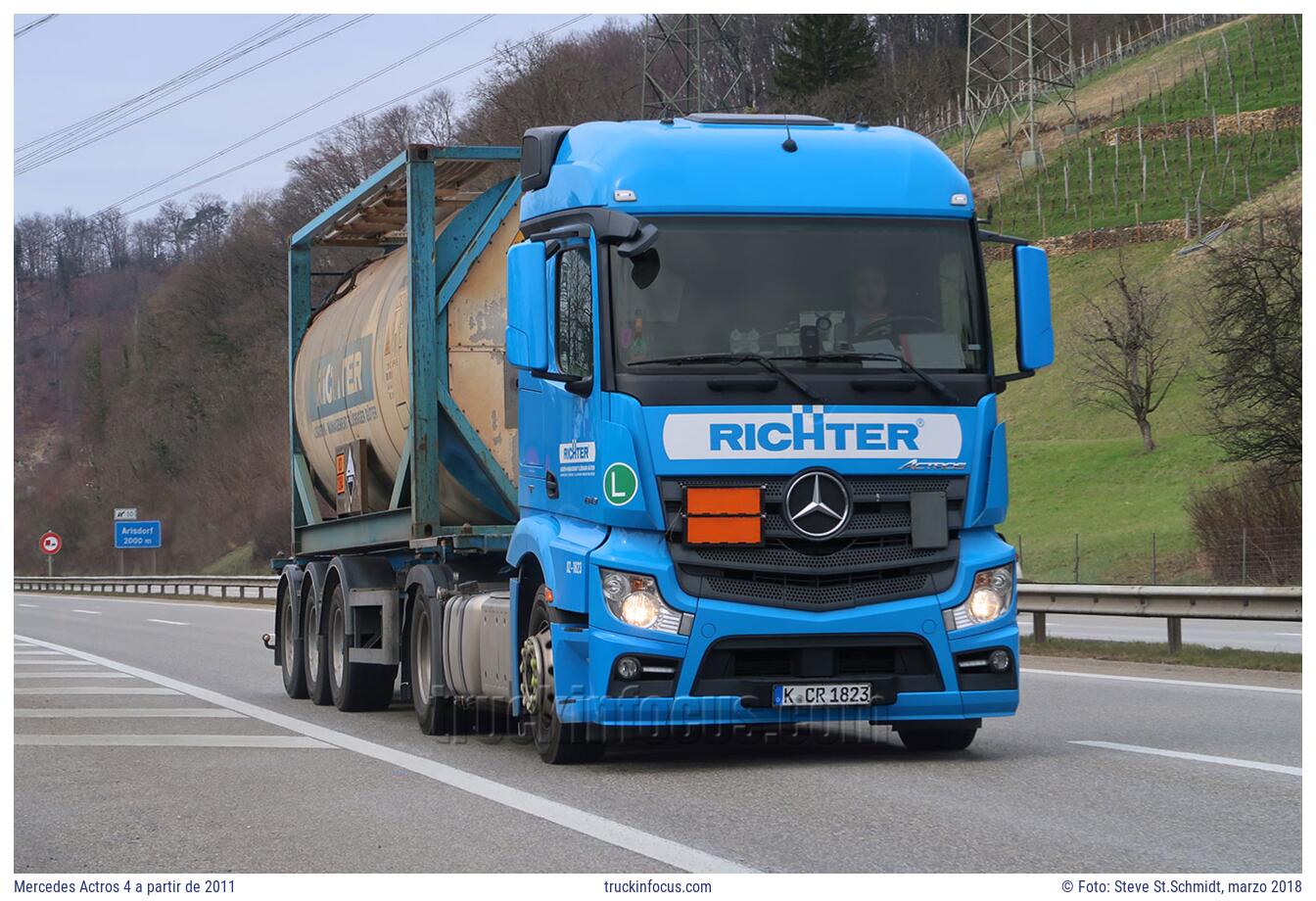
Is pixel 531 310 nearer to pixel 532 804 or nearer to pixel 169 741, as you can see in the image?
pixel 532 804

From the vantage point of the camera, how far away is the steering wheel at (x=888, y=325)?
9.98 meters

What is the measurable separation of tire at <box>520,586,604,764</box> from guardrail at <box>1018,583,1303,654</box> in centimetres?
819

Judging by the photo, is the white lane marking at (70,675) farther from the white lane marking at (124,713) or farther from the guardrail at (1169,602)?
the guardrail at (1169,602)

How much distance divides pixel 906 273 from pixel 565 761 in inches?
127

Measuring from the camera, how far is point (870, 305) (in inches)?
395

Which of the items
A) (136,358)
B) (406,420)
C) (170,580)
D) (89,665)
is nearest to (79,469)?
(136,358)

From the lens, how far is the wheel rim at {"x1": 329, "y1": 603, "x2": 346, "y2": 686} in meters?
15.0

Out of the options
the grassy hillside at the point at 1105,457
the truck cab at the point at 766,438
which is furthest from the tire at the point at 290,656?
the grassy hillside at the point at 1105,457

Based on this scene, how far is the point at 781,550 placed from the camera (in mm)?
9688

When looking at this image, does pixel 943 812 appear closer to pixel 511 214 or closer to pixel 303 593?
pixel 511 214

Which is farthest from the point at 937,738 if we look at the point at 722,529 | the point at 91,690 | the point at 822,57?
the point at 822,57

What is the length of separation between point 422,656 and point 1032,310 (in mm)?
5139

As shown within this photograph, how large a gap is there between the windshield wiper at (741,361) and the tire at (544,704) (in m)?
1.47

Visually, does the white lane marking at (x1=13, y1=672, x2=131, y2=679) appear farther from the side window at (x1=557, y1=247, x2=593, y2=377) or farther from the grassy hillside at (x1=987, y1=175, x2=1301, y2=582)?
the grassy hillside at (x1=987, y1=175, x2=1301, y2=582)
